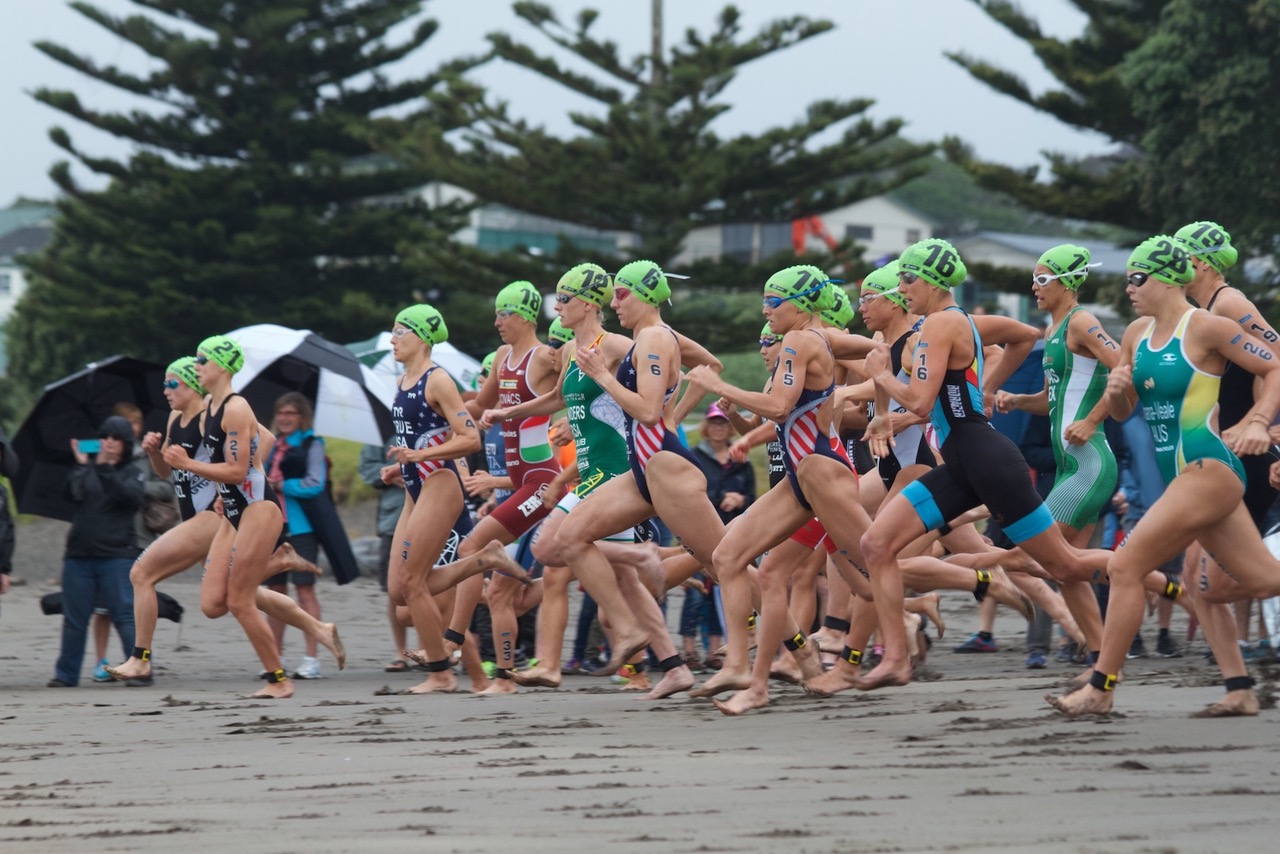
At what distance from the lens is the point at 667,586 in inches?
432

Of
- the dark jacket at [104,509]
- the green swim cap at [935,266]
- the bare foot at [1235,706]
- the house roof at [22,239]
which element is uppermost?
the house roof at [22,239]

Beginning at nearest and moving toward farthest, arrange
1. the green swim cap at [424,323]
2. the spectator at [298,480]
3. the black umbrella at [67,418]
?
1. the green swim cap at [424,323]
2. the spectator at [298,480]
3. the black umbrella at [67,418]

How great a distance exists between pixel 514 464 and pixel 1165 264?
4353 mm

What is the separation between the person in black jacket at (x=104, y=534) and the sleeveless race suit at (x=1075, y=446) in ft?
18.9

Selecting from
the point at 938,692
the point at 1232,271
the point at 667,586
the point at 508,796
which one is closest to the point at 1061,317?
the point at 938,692

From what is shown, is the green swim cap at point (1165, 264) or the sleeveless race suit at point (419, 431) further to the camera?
the sleeveless race suit at point (419, 431)

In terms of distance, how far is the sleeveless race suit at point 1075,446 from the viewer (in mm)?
9570

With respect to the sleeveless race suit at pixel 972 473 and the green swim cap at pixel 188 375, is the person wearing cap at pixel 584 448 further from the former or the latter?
the green swim cap at pixel 188 375

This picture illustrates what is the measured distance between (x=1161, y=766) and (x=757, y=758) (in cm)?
151

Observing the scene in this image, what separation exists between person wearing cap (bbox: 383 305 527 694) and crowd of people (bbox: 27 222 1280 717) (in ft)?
0.07

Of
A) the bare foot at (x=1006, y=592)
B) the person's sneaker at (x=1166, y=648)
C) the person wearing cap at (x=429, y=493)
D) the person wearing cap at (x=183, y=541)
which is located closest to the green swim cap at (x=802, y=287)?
the person wearing cap at (x=429, y=493)

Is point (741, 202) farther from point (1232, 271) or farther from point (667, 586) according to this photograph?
point (667, 586)

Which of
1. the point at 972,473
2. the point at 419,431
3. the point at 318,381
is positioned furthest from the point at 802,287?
the point at 318,381

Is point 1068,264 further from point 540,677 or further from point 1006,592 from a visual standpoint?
point 540,677
